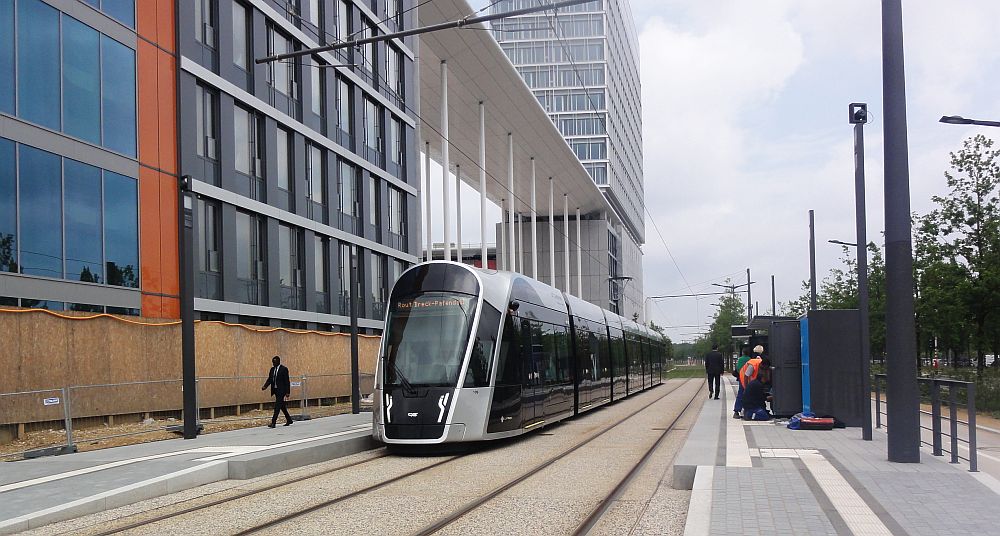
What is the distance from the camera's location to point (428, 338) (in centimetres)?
1585

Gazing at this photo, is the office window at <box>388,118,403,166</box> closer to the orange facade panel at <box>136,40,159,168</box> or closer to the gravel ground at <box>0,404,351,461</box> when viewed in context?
the orange facade panel at <box>136,40,159,168</box>

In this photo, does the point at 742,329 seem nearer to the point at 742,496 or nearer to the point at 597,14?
the point at 742,496

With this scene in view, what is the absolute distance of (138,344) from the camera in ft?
68.7

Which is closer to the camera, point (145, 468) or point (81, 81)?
point (145, 468)

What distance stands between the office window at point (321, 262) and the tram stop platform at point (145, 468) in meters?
14.9

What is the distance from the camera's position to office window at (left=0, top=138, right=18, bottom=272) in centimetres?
1938

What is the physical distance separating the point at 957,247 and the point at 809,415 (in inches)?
668

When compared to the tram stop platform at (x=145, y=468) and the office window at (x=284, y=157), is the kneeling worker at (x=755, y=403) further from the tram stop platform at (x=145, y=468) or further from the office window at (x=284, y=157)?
the office window at (x=284, y=157)

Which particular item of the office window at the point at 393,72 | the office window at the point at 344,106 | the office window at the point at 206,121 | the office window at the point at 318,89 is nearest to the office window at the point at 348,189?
the office window at the point at 344,106

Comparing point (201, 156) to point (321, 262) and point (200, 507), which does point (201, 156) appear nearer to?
point (321, 262)

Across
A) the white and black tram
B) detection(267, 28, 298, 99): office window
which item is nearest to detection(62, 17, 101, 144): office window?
detection(267, 28, 298, 99): office window

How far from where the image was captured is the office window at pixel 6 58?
1931cm

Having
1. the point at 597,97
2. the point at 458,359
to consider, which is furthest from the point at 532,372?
the point at 597,97

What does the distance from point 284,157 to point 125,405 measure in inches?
541
